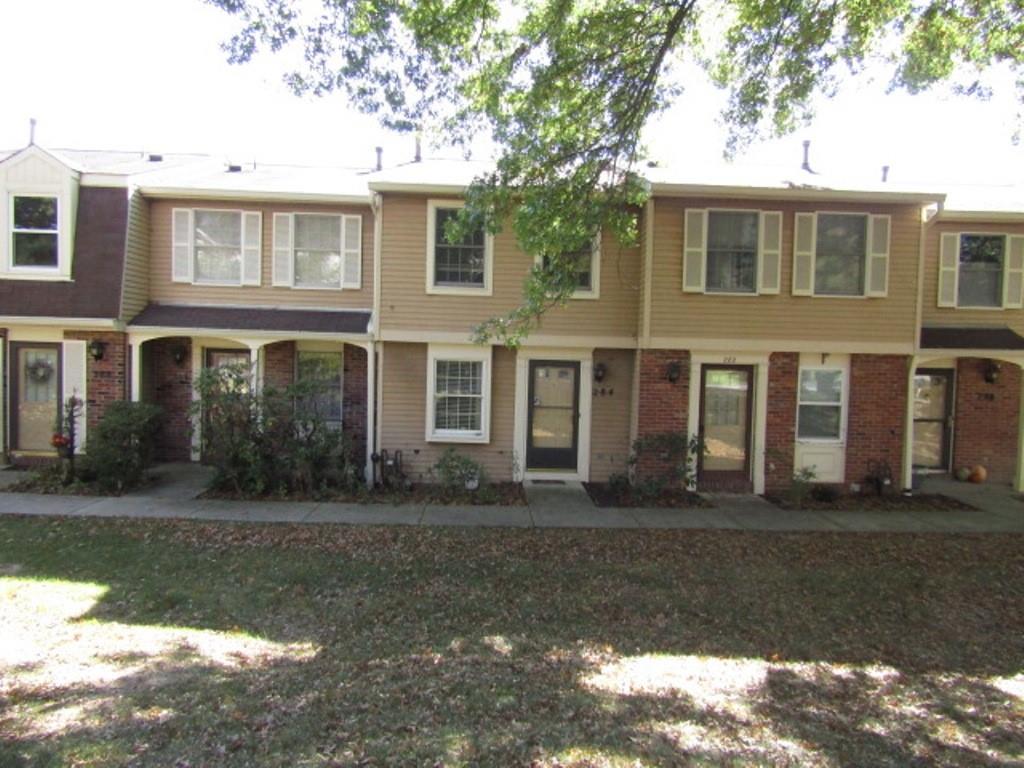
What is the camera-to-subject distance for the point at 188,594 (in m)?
5.73

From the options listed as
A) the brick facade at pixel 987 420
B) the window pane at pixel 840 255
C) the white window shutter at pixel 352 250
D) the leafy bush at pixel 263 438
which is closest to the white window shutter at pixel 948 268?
the brick facade at pixel 987 420

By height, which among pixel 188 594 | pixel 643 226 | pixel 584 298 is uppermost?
pixel 643 226

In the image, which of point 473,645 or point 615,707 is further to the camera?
point 473,645

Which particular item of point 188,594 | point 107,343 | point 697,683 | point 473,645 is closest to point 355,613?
point 473,645

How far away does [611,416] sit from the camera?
11055 mm

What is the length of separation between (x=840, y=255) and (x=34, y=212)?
14002 millimetres

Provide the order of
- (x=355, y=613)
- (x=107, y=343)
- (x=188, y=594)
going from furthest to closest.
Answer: (x=107, y=343) < (x=188, y=594) < (x=355, y=613)

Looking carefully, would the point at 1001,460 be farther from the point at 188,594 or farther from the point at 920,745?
the point at 188,594

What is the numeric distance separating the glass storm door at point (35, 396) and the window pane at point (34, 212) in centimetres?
216

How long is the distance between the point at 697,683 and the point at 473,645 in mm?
1658

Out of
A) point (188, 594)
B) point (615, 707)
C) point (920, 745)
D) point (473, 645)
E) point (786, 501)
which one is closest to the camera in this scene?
point (920, 745)

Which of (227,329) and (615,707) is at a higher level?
(227,329)

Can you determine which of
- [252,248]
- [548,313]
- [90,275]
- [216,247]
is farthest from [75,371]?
[548,313]

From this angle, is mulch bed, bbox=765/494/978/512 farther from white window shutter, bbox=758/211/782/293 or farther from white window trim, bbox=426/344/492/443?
white window trim, bbox=426/344/492/443
